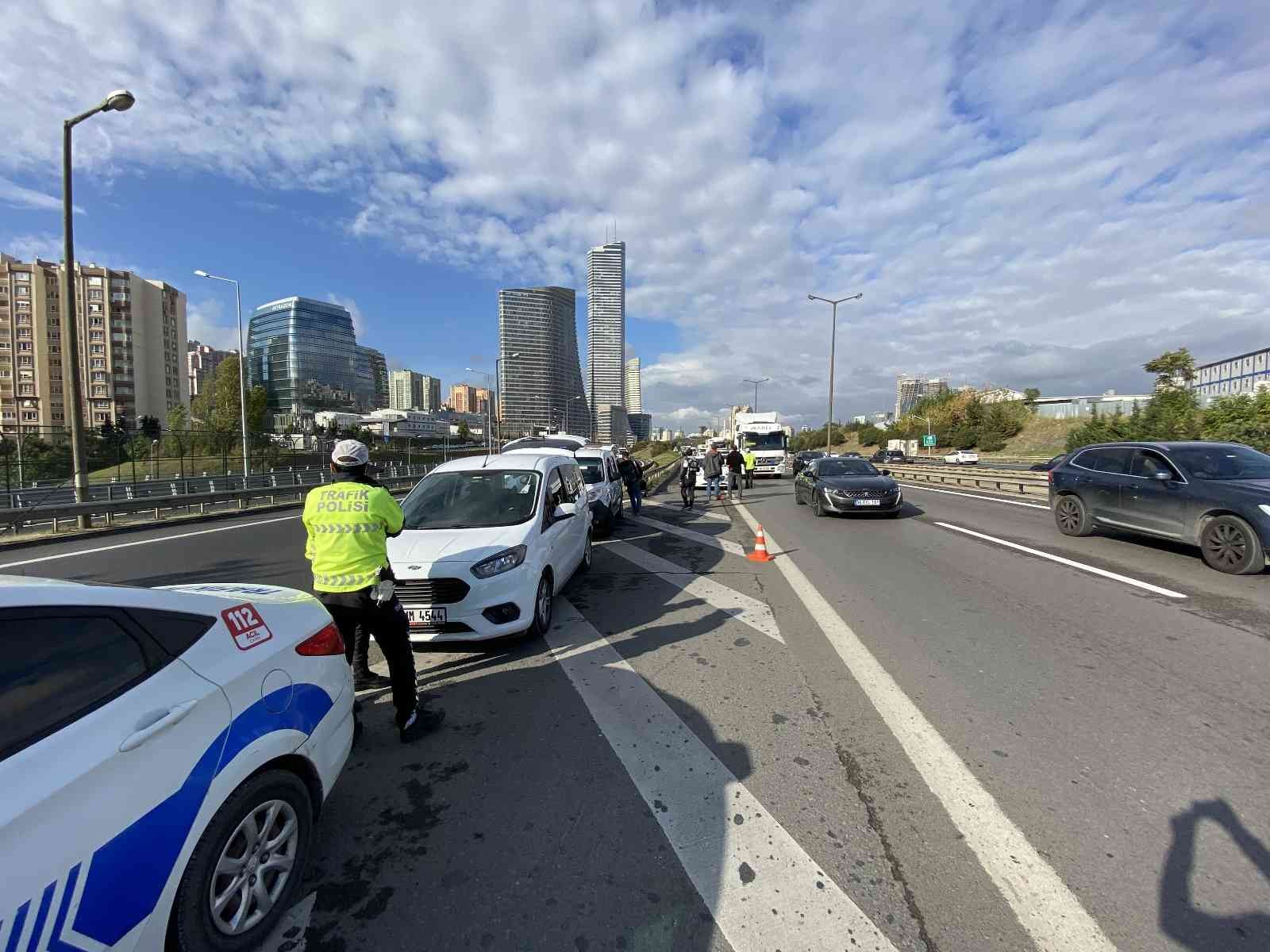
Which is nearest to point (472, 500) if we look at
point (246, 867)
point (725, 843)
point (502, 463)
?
point (502, 463)

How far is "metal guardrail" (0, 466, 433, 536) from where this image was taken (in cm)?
1208

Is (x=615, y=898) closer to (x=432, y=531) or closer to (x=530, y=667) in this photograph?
(x=530, y=667)

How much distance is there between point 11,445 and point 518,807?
22437 millimetres

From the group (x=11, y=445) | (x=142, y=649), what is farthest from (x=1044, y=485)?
(x=11, y=445)

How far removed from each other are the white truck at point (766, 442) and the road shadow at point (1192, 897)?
1012 inches

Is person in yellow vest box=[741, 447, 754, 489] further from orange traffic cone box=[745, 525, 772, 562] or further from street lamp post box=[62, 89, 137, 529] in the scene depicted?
street lamp post box=[62, 89, 137, 529]

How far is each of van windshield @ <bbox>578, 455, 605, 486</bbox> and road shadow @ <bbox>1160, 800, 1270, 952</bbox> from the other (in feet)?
32.8

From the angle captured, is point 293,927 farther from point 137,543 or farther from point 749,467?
point 749,467

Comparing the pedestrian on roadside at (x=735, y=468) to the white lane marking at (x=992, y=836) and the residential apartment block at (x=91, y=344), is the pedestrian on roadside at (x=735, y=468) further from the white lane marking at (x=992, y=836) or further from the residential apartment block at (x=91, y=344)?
the residential apartment block at (x=91, y=344)

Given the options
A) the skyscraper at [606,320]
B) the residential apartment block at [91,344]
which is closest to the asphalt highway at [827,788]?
the residential apartment block at [91,344]

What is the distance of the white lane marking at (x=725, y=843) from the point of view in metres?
2.09

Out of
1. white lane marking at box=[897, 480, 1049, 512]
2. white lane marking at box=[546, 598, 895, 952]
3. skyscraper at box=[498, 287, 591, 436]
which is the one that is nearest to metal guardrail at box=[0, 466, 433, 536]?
white lane marking at box=[546, 598, 895, 952]

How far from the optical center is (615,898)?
225cm

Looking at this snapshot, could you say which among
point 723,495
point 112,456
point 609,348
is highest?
point 609,348
